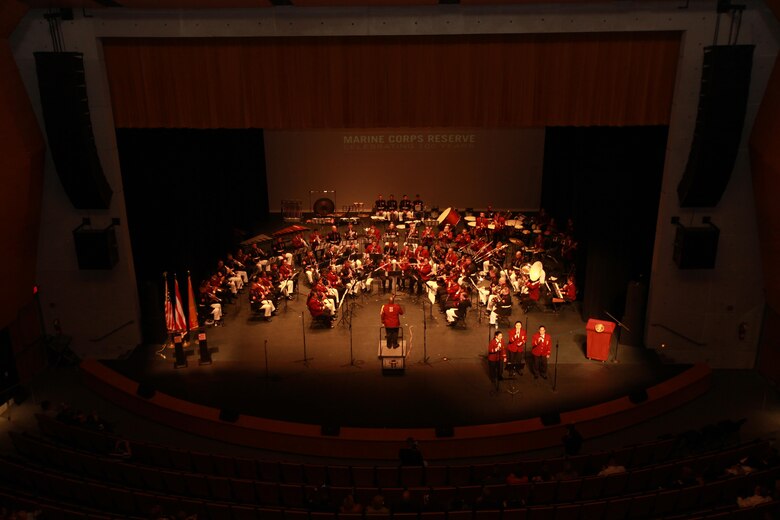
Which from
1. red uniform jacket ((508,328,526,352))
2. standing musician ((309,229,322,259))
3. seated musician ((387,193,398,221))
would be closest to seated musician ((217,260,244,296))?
standing musician ((309,229,322,259))

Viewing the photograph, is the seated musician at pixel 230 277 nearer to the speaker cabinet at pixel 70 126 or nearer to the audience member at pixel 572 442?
the speaker cabinet at pixel 70 126

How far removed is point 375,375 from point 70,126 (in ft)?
26.6

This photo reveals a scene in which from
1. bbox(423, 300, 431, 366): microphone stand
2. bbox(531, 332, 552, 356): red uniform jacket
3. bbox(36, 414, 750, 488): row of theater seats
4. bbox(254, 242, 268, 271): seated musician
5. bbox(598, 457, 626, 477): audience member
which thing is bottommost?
bbox(36, 414, 750, 488): row of theater seats

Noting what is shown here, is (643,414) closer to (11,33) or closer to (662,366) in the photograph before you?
(662,366)

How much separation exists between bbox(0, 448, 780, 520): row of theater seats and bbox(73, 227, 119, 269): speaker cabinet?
18.1 ft

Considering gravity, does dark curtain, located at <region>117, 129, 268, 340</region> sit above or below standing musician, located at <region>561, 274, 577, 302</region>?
above

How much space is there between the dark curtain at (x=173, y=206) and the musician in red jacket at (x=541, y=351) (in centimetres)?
856

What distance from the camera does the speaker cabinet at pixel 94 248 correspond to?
15062mm

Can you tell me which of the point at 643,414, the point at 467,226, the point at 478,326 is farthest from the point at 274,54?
the point at 467,226

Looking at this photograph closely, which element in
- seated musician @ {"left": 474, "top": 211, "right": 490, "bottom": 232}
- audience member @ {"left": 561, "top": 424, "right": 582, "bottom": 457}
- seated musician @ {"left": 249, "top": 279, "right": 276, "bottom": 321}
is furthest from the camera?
seated musician @ {"left": 474, "top": 211, "right": 490, "bottom": 232}

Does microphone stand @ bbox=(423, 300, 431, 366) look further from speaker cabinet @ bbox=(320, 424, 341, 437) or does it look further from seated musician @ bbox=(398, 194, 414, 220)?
seated musician @ bbox=(398, 194, 414, 220)

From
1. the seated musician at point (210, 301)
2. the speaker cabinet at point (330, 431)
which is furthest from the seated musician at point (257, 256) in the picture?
the speaker cabinet at point (330, 431)

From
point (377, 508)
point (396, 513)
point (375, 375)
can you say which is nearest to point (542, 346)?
point (375, 375)

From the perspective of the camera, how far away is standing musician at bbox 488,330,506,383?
14.2m
